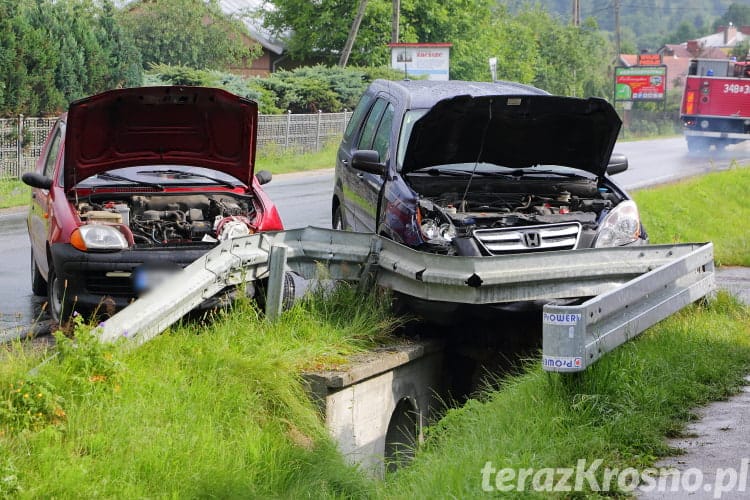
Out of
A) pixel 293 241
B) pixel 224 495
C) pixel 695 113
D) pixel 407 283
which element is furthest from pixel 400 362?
pixel 695 113

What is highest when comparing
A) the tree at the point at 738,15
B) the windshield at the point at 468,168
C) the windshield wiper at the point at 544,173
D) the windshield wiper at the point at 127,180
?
the tree at the point at 738,15

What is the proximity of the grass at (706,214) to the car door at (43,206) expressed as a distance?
25.2 ft

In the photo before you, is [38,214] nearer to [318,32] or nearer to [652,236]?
[652,236]

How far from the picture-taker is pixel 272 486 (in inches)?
242

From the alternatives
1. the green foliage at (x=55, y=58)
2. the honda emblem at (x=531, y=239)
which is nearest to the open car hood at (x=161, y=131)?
the honda emblem at (x=531, y=239)

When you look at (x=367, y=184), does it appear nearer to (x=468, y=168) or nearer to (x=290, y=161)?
(x=468, y=168)

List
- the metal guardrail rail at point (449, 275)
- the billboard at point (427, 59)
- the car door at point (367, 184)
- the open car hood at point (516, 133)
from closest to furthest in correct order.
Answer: the metal guardrail rail at point (449, 275), the open car hood at point (516, 133), the car door at point (367, 184), the billboard at point (427, 59)

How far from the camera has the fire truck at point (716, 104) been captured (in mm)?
35812

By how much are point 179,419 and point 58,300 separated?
2.79 meters

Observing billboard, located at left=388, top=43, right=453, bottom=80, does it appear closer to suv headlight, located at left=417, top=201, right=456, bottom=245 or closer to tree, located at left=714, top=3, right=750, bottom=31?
suv headlight, located at left=417, top=201, right=456, bottom=245

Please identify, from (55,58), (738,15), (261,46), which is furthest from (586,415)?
(738,15)

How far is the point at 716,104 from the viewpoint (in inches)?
1426

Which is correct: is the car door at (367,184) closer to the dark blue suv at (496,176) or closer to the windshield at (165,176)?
the dark blue suv at (496,176)

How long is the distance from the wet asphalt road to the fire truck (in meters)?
0.68
